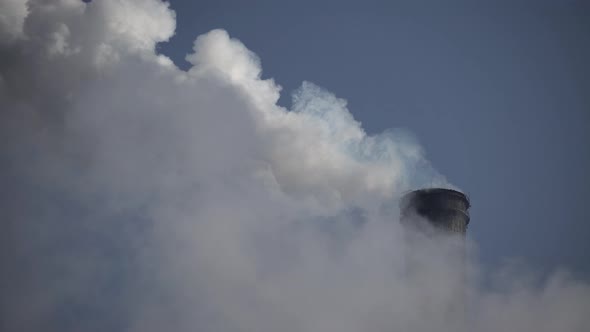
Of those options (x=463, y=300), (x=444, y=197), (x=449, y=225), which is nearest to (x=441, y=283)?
(x=463, y=300)

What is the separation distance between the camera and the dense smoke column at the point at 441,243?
73.3 ft

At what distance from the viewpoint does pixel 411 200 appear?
A: 23734 mm

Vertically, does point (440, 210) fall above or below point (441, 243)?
above

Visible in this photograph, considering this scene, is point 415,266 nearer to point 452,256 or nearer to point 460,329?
point 452,256

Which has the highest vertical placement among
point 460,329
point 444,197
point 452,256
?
point 444,197

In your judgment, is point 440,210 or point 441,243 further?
point 440,210

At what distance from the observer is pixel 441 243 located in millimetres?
22344

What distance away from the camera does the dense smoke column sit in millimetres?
22344

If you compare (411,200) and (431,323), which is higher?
(411,200)

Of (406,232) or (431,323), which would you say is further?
(406,232)

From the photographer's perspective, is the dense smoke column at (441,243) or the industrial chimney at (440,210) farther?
the industrial chimney at (440,210)

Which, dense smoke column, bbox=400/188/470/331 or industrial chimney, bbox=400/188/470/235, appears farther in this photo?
industrial chimney, bbox=400/188/470/235

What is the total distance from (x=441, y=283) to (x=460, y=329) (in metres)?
2.29

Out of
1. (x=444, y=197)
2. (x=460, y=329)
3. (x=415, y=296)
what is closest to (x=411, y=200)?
(x=444, y=197)
